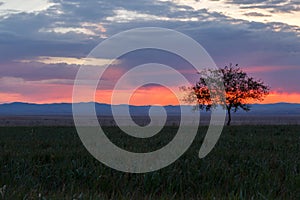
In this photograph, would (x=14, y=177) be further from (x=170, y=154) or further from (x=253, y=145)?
(x=253, y=145)

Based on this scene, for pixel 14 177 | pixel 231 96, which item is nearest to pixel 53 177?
pixel 14 177

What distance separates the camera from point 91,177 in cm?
1008

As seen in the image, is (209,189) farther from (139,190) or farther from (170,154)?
(170,154)

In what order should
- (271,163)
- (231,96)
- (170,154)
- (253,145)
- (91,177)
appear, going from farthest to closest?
(231,96) < (253,145) < (170,154) < (271,163) < (91,177)

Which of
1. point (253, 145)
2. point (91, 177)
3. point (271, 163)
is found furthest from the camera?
point (253, 145)

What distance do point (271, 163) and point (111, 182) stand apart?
17.4 feet

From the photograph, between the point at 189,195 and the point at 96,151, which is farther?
the point at 96,151

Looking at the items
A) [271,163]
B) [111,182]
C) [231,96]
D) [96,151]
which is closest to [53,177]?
[111,182]

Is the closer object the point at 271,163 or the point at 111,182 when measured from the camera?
the point at 111,182

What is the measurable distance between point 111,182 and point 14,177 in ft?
7.68

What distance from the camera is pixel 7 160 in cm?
1327

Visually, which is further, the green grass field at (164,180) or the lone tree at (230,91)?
the lone tree at (230,91)

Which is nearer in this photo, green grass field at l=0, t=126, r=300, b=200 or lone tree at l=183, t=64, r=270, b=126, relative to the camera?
green grass field at l=0, t=126, r=300, b=200

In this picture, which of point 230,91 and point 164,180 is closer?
point 164,180
